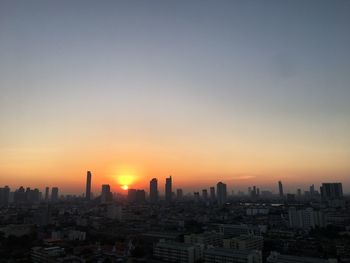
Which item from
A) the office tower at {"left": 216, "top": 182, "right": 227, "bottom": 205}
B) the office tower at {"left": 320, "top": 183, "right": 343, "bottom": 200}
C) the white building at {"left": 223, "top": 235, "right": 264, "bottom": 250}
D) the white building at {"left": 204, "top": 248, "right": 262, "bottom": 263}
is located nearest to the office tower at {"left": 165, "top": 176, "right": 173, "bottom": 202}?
the office tower at {"left": 216, "top": 182, "right": 227, "bottom": 205}

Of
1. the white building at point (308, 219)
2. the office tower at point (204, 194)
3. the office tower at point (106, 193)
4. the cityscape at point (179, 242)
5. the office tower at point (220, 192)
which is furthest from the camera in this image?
the office tower at point (204, 194)

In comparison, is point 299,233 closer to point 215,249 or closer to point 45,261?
point 215,249

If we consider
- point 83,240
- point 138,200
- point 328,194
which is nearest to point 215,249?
point 83,240

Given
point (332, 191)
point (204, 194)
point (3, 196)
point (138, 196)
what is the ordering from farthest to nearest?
1. point (204, 194)
2. point (138, 196)
3. point (3, 196)
4. point (332, 191)

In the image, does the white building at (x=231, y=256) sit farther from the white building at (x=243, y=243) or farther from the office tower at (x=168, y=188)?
the office tower at (x=168, y=188)

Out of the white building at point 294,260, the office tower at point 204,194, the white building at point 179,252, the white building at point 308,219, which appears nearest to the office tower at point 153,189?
the office tower at point 204,194

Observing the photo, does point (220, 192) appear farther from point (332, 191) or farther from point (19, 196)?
point (19, 196)

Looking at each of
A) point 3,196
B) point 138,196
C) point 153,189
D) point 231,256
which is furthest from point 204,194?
point 231,256

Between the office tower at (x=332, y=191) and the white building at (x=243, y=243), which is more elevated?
the office tower at (x=332, y=191)
